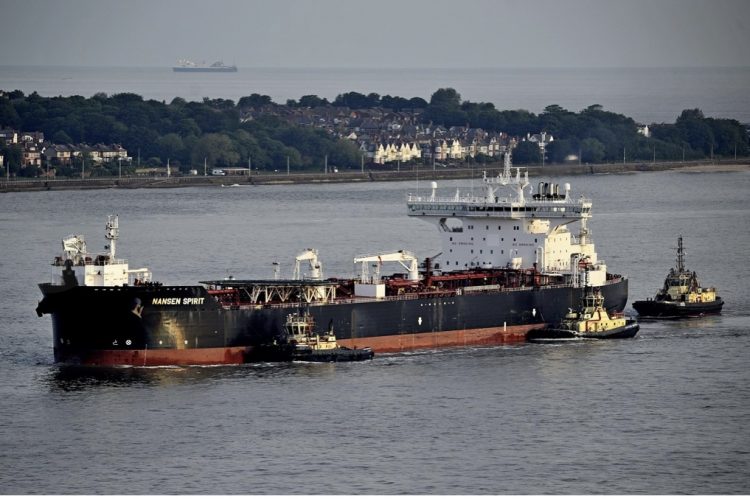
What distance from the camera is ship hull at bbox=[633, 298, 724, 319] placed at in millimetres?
50312

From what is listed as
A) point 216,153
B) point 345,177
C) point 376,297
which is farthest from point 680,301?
point 216,153

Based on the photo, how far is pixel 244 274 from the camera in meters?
55.5

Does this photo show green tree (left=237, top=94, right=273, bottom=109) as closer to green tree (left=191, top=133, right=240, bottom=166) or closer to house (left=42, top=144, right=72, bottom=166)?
green tree (left=191, top=133, right=240, bottom=166)

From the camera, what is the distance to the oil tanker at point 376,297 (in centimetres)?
4122

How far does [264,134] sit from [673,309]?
263 feet

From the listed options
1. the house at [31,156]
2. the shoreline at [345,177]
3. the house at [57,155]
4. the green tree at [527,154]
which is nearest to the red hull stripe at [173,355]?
the shoreline at [345,177]


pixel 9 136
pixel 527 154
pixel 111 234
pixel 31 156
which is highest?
pixel 9 136

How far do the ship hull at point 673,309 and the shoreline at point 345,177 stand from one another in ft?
152

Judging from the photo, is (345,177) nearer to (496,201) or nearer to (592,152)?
(592,152)

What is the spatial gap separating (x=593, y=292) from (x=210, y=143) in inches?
2900

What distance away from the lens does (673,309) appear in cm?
5047

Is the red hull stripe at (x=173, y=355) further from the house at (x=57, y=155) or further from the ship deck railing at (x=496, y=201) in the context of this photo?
the house at (x=57, y=155)

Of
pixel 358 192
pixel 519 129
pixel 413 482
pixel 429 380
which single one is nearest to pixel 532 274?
pixel 429 380

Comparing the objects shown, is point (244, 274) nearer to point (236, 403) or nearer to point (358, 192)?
point (236, 403)
